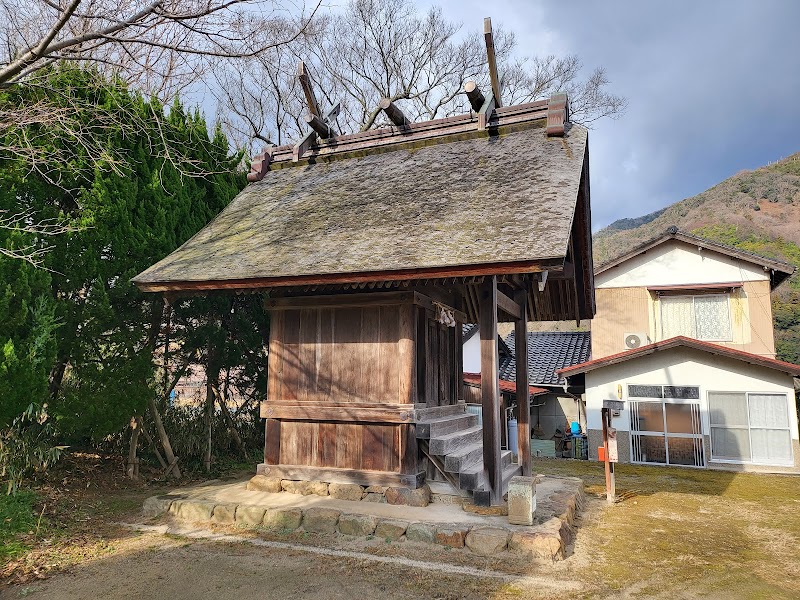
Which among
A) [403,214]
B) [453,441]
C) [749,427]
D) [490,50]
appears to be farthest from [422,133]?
[749,427]

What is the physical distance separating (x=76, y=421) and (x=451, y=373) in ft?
19.1

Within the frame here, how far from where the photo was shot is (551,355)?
2017 cm

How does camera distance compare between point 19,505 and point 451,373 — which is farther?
point 451,373

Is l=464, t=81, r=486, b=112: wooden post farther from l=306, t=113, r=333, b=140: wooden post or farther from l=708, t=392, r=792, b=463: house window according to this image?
l=708, t=392, r=792, b=463: house window

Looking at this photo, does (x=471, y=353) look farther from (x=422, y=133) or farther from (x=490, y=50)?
(x=490, y=50)

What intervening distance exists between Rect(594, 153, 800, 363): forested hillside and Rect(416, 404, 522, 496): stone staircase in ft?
75.4

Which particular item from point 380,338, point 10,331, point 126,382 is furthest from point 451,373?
point 10,331

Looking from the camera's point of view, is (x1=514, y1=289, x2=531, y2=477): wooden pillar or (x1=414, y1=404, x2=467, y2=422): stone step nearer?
(x1=414, y1=404, x2=467, y2=422): stone step

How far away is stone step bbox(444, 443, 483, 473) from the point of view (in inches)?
266

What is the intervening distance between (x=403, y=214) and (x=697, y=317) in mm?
12892

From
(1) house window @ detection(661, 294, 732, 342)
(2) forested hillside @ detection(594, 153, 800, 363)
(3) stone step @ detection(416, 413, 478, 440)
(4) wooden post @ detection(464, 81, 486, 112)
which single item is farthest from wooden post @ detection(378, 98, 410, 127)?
(2) forested hillside @ detection(594, 153, 800, 363)

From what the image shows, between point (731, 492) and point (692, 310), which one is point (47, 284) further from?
point (692, 310)

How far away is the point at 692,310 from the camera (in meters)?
16.3

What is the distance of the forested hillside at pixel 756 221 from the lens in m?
28.1
